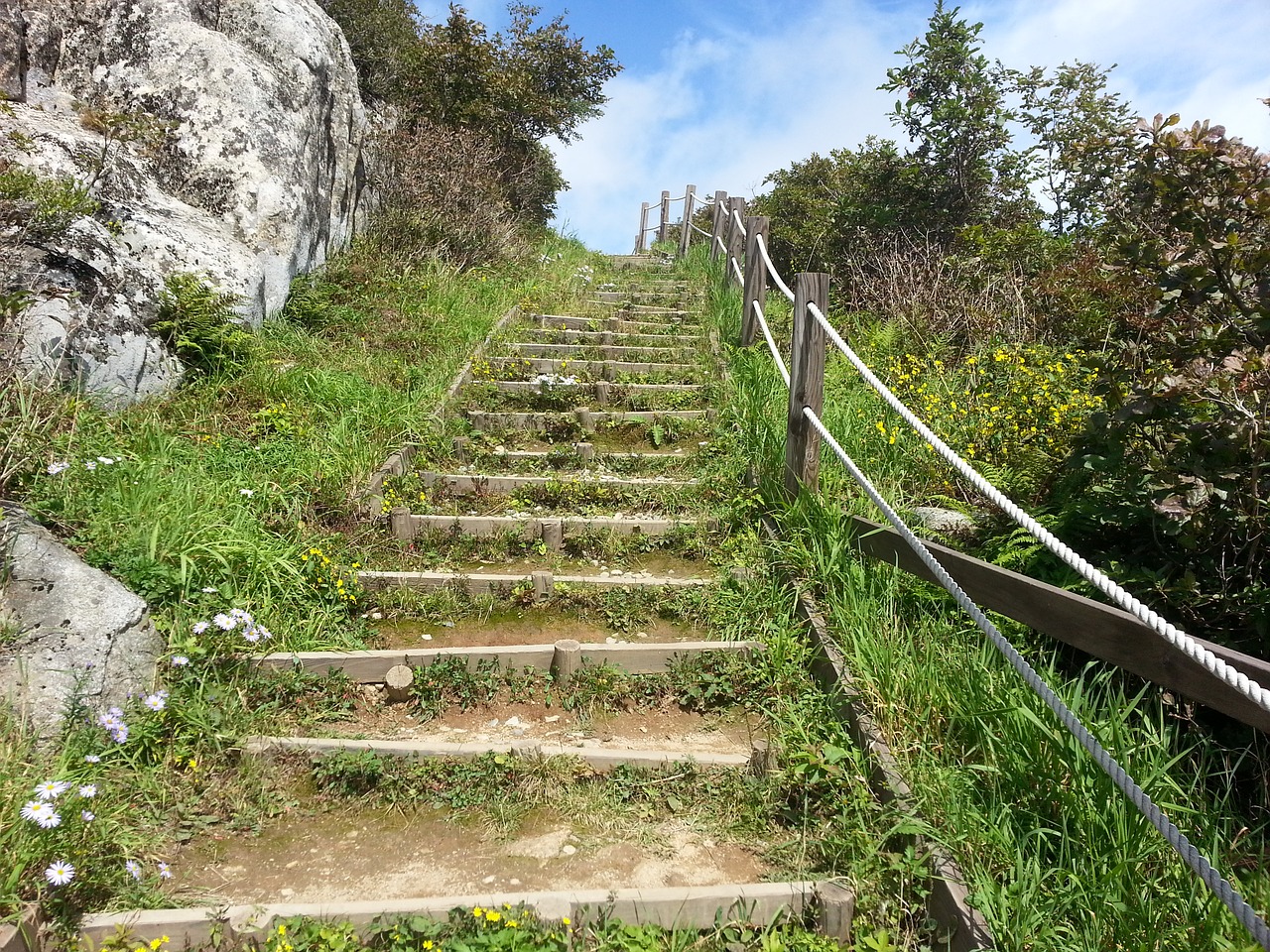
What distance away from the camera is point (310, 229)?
7191 mm

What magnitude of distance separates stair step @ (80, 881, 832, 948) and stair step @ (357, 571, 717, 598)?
5.62 feet

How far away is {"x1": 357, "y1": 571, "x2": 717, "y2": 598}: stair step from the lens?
3795mm

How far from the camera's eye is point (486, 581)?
12.6 ft

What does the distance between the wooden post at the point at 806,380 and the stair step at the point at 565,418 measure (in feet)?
5.77

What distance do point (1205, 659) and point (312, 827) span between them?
257 cm

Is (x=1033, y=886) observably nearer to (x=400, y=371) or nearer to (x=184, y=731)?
(x=184, y=731)

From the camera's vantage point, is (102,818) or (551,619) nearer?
(102,818)

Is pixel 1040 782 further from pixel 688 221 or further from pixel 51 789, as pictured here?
pixel 688 221

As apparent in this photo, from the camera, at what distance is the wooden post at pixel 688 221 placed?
1612 centimetres

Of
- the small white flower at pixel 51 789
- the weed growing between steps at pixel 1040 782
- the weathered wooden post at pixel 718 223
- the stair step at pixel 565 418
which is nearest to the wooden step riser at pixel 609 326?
the stair step at pixel 565 418

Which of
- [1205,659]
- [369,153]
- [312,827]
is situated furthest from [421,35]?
[1205,659]

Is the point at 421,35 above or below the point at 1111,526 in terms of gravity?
above

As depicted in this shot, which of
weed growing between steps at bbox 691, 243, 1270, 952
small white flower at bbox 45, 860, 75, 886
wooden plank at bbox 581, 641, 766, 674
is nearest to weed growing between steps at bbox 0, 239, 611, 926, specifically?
small white flower at bbox 45, 860, 75, 886

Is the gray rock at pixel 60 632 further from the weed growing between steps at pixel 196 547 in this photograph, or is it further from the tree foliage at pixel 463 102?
the tree foliage at pixel 463 102
